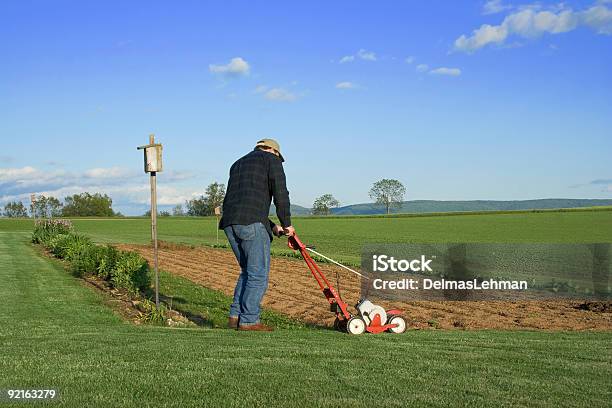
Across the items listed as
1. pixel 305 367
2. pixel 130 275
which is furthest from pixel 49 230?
pixel 305 367

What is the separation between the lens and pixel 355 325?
→ 7664 millimetres

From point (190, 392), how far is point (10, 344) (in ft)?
9.75

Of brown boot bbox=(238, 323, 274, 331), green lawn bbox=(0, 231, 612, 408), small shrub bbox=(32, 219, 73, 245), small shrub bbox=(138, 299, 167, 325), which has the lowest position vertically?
small shrub bbox=(138, 299, 167, 325)

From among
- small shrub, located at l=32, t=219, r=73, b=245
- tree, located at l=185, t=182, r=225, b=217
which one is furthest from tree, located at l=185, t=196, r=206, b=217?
small shrub, located at l=32, t=219, r=73, b=245

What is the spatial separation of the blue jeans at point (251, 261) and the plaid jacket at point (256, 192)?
0.35 ft

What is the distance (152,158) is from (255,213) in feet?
9.59

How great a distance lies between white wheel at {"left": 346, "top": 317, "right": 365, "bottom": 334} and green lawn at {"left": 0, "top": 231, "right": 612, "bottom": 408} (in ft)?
0.91

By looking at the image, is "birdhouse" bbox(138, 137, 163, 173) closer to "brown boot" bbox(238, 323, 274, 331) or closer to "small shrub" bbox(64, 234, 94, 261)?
"brown boot" bbox(238, 323, 274, 331)

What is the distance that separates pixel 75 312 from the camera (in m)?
10.4

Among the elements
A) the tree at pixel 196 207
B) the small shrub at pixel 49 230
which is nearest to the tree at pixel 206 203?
the tree at pixel 196 207

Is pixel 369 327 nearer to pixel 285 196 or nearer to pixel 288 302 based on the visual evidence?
pixel 285 196

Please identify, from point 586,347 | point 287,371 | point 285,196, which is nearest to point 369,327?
point 285,196

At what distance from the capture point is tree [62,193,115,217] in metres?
110
